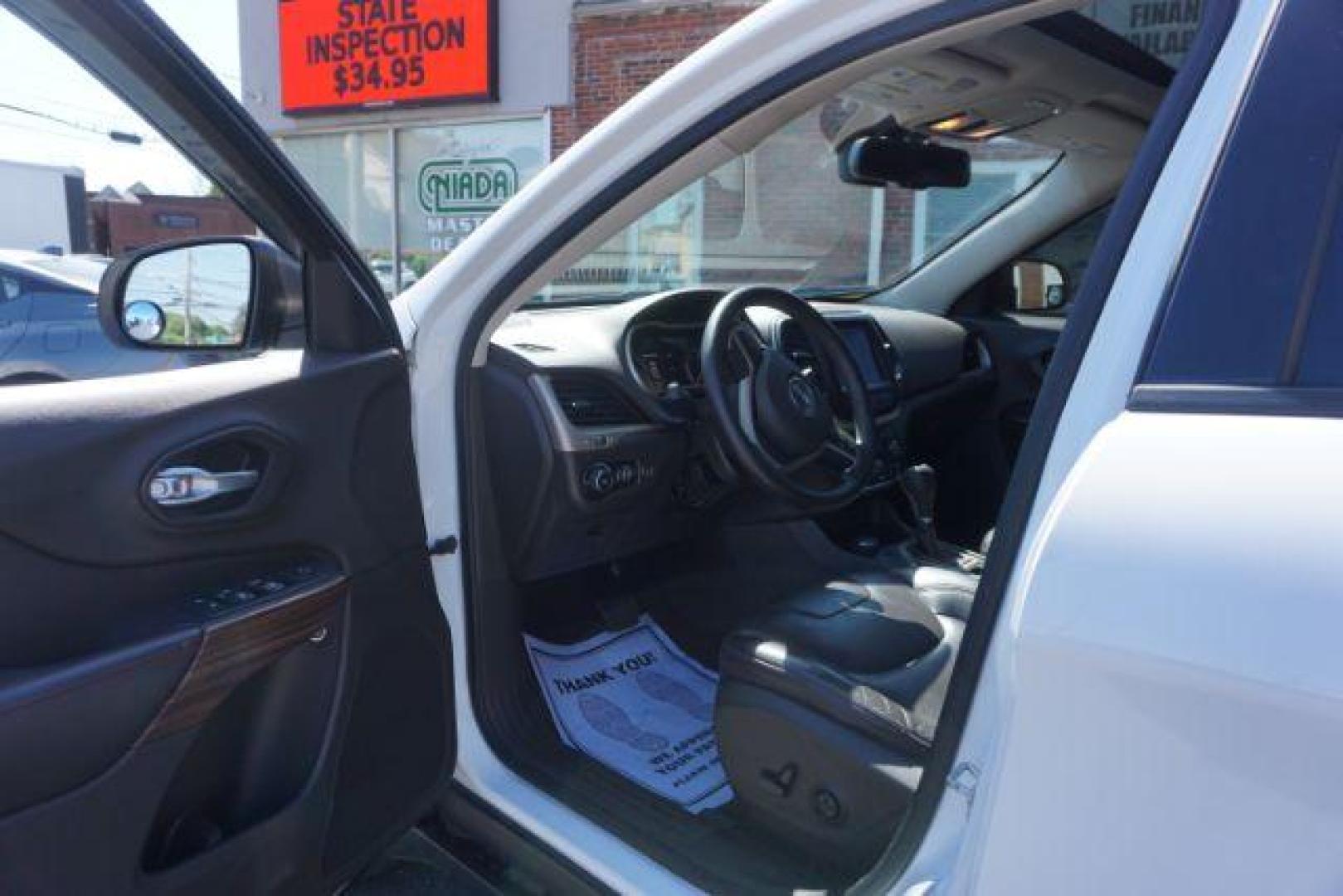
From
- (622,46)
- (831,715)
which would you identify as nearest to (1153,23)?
(831,715)

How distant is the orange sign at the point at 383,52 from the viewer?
40.7 ft

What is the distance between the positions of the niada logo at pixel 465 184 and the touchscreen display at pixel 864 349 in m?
9.91

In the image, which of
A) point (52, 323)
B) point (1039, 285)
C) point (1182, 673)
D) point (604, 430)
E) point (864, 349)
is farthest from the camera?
point (52, 323)

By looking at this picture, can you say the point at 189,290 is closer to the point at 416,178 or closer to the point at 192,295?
the point at 192,295

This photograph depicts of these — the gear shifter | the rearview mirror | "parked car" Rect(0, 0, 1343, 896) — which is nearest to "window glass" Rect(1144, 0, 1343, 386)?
"parked car" Rect(0, 0, 1343, 896)

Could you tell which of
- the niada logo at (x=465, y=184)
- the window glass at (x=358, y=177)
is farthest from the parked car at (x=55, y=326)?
the window glass at (x=358, y=177)

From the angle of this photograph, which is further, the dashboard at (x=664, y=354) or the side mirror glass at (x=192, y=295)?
the dashboard at (x=664, y=354)

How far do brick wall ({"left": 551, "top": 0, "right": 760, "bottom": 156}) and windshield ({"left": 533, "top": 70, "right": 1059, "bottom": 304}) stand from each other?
290 centimetres

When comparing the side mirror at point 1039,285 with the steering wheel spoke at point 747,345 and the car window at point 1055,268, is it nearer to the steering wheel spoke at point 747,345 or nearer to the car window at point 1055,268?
the car window at point 1055,268

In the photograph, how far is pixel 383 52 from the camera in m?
13.0

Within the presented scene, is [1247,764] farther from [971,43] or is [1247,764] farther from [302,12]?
[302,12]

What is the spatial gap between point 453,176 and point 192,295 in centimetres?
1211

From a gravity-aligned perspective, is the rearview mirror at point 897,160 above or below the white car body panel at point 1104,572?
above

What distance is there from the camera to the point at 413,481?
1.83 meters
